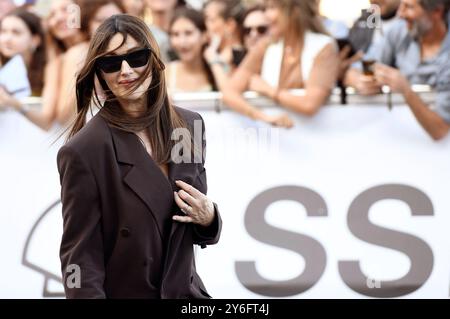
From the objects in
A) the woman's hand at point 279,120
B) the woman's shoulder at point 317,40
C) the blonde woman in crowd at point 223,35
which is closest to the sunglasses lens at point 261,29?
the blonde woman in crowd at point 223,35

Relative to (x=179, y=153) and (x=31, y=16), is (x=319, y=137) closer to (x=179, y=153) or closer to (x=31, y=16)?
(x=31, y=16)

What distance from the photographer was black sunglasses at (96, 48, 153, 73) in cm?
336

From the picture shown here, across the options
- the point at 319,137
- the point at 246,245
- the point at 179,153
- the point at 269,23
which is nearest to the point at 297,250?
the point at 246,245

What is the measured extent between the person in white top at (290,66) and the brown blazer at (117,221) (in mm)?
2769

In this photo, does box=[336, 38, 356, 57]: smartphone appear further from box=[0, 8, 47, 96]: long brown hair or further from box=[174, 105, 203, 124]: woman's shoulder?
box=[174, 105, 203, 124]: woman's shoulder

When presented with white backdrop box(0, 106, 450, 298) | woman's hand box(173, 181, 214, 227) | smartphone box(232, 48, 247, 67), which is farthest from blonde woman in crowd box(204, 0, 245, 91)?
woman's hand box(173, 181, 214, 227)

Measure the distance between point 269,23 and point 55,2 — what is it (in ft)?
4.38

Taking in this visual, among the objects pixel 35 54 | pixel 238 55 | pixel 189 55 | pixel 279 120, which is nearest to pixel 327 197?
pixel 279 120

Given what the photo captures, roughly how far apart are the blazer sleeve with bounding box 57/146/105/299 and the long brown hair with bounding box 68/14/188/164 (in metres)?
0.21

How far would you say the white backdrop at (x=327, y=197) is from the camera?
602cm

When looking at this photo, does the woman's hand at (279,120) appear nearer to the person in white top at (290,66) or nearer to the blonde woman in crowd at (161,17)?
the person in white top at (290,66)

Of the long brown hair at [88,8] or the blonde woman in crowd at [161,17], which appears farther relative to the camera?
the blonde woman in crowd at [161,17]

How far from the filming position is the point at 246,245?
6.13m

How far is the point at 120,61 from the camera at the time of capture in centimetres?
335
